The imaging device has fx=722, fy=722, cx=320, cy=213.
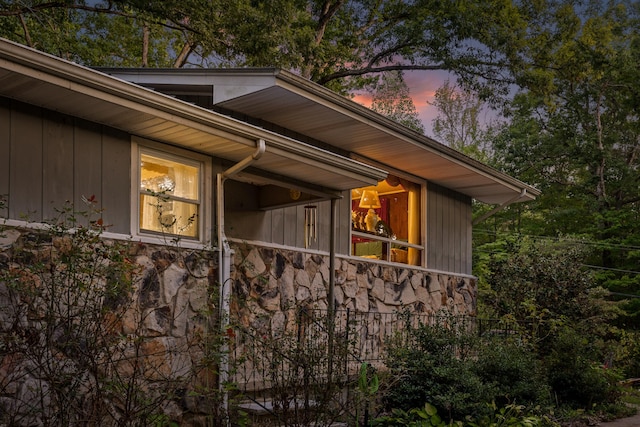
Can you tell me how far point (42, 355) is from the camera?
217 inches

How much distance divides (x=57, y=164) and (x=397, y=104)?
22.6 metres

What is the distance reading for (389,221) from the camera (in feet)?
42.2

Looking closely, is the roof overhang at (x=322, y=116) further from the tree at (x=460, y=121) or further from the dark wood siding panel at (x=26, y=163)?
the tree at (x=460, y=121)

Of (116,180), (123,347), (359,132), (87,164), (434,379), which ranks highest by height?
(359,132)

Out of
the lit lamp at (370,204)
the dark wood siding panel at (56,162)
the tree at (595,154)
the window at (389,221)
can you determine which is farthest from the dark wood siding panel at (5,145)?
the tree at (595,154)

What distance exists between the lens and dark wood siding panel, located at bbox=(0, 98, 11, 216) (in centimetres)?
610

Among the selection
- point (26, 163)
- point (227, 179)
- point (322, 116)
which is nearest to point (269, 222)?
point (227, 179)

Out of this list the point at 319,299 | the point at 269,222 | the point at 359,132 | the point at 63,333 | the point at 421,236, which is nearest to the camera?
the point at 63,333

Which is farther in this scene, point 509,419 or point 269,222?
point 269,222

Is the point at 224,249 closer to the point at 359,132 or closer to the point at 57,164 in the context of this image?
the point at 57,164

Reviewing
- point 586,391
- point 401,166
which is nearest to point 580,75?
point 401,166

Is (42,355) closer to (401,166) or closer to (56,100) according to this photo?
(56,100)

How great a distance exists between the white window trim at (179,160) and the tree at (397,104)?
19.0 m

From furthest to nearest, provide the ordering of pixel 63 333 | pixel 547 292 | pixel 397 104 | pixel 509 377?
pixel 397 104
pixel 547 292
pixel 509 377
pixel 63 333
